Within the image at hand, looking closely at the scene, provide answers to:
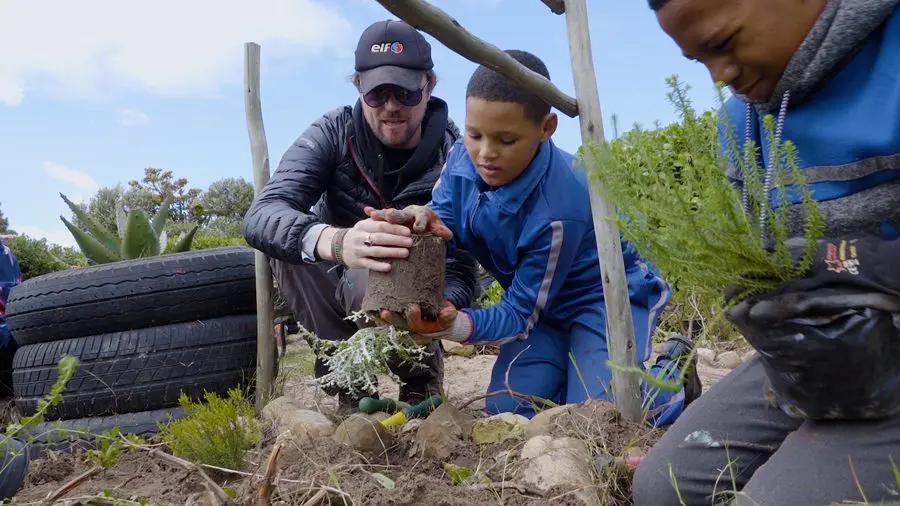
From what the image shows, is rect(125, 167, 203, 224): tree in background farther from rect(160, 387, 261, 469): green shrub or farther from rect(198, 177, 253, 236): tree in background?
rect(160, 387, 261, 469): green shrub

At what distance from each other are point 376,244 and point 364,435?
71 centimetres

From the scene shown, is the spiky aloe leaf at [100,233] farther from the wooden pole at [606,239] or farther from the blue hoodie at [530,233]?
the wooden pole at [606,239]

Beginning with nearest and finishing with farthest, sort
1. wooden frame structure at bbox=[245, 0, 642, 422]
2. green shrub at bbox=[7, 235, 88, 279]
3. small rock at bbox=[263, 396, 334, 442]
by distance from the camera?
wooden frame structure at bbox=[245, 0, 642, 422]
small rock at bbox=[263, 396, 334, 442]
green shrub at bbox=[7, 235, 88, 279]

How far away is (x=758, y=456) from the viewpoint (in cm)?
199

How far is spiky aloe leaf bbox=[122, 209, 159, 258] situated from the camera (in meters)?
4.23

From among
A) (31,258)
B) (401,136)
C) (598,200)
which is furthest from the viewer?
(31,258)

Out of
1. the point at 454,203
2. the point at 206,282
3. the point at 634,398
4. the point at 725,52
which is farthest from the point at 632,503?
the point at 206,282

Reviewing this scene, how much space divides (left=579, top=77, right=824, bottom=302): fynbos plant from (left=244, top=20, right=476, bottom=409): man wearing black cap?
1853 millimetres

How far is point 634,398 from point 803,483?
3.39ft

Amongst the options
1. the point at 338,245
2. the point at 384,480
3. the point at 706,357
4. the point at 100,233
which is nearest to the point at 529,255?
the point at 338,245

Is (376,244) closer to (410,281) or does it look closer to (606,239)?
(410,281)

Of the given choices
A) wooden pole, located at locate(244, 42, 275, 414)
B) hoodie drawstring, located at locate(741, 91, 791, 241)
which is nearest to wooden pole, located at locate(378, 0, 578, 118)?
hoodie drawstring, located at locate(741, 91, 791, 241)

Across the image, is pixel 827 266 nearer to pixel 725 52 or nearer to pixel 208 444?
pixel 725 52

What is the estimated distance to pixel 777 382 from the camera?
1.73 metres
